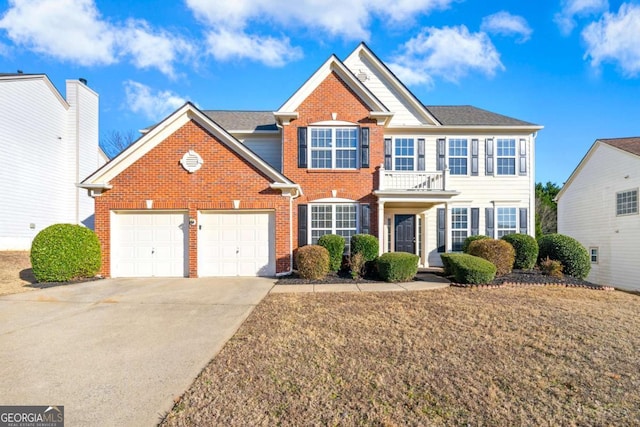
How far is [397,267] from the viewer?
10516 mm

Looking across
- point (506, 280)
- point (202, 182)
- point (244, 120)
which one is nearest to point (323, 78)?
point (244, 120)

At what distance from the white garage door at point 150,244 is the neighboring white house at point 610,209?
2030 centimetres

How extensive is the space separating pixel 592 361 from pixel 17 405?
7.01 meters

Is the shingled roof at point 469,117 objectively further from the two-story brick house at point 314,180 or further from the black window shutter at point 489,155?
the black window shutter at point 489,155

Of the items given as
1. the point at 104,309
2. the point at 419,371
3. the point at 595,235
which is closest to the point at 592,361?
the point at 419,371

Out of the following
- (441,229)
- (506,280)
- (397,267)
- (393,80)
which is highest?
(393,80)

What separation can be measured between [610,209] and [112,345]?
22309mm

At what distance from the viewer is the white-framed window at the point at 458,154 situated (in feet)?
47.7

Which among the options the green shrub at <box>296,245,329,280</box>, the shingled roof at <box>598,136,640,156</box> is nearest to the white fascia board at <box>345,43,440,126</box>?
the green shrub at <box>296,245,329,280</box>

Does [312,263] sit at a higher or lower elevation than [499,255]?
lower

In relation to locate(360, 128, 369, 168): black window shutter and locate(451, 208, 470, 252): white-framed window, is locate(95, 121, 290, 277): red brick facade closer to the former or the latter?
locate(360, 128, 369, 168): black window shutter

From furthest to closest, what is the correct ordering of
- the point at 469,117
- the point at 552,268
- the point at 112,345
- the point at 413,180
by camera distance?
the point at 469,117, the point at 413,180, the point at 552,268, the point at 112,345

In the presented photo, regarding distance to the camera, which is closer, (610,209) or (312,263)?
(312,263)

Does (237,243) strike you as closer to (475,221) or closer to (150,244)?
(150,244)
